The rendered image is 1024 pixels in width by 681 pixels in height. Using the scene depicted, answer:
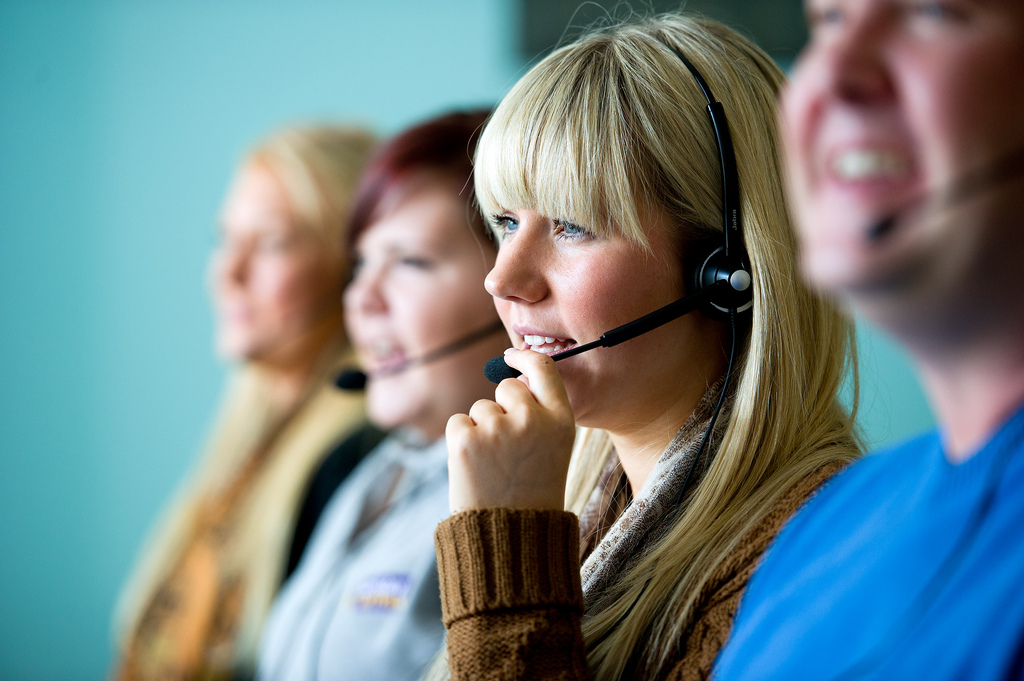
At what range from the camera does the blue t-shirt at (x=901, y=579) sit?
459mm

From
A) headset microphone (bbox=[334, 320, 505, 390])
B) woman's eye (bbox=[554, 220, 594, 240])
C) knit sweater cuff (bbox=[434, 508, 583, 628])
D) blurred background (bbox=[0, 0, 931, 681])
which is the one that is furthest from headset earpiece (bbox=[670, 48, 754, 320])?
blurred background (bbox=[0, 0, 931, 681])

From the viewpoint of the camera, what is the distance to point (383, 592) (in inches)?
50.9

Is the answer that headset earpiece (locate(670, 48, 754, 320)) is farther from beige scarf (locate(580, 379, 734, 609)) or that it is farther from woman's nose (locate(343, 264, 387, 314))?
woman's nose (locate(343, 264, 387, 314))

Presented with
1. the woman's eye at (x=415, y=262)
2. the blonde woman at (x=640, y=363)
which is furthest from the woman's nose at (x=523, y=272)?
the woman's eye at (x=415, y=262)

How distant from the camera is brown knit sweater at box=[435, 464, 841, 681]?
2.26 feet

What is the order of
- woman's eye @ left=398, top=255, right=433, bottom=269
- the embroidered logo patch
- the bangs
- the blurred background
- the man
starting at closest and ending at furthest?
the man
the bangs
the embroidered logo patch
woman's eye @ left=398, top=255, right=433, bottom=269
the blurred background

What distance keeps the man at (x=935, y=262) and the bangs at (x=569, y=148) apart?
27 cm

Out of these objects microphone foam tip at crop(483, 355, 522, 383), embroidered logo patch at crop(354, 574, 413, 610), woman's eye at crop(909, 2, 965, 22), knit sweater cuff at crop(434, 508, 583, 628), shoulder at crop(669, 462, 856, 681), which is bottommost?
embroidered logo patch at crop(354, 574, 413, 610)

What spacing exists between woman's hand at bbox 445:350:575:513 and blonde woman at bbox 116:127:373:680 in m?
1.10

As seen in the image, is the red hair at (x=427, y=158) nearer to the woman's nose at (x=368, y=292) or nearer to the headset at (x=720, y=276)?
the woman's nose at (x=368, y=292)

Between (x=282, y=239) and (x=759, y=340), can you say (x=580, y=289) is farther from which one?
(x=282, y=239)

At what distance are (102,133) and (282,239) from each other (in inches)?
46.4

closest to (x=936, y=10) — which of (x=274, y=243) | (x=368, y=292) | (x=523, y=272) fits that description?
(x=523, y=272)

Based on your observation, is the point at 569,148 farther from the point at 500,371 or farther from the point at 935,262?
the point at 935,262
